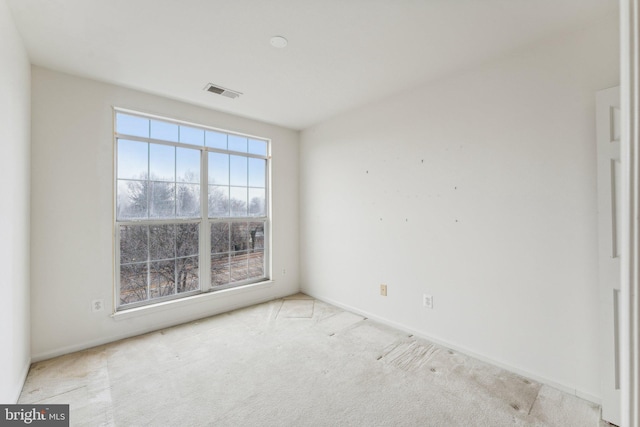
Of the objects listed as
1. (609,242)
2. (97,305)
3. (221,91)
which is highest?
(221,91)

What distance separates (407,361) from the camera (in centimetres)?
242

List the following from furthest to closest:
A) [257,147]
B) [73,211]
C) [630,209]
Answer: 1. [257,147]
2. [73,211]
3. [630,209]

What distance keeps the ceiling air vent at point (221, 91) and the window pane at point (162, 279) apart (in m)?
1.87

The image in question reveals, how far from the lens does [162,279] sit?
3184mm

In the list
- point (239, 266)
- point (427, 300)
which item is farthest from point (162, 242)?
point (427, 300)

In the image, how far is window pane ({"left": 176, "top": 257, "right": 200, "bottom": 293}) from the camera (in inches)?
130

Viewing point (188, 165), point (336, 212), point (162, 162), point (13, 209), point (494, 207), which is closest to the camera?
point (13, 209)

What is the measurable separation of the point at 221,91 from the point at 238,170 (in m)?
1.07

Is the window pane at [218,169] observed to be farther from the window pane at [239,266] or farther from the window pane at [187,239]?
the window pane at [239,266]

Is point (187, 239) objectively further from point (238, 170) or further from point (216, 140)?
point (216, 140)

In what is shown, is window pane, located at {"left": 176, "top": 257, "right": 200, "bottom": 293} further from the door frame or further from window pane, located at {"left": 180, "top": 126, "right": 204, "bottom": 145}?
the door frame

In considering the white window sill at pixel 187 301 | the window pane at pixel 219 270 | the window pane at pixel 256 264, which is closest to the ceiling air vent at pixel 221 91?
the window pane at pixel 219 270

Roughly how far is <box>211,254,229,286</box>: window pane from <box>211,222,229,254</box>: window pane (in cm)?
9

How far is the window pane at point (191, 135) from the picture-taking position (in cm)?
330
